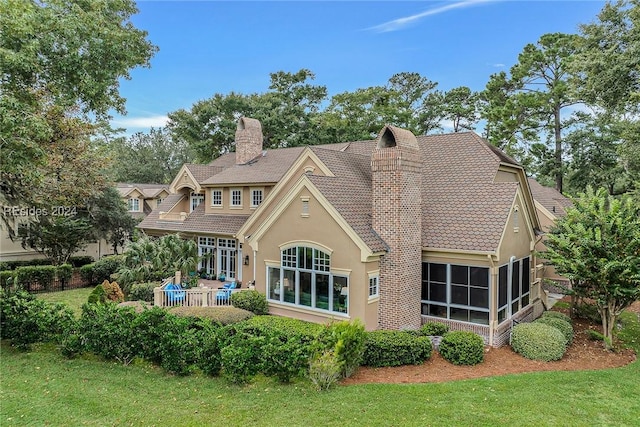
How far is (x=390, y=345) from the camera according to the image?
10867mm

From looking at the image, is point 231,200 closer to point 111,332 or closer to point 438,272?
point 111,332

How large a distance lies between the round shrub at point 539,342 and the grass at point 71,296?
18.2 meters

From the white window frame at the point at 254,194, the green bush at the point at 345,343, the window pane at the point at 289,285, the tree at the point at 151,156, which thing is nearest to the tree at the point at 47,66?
the white window frame at the point at 254,194

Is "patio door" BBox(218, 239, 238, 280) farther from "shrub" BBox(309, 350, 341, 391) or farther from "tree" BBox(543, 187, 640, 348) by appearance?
"tree" BBox(543, 187, 640, 348)

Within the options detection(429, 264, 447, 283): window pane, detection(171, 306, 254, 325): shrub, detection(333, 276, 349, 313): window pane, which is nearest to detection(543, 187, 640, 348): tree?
detection(429, 264, 447, 283): window pane

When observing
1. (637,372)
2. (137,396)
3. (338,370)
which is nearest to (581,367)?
(637,372)

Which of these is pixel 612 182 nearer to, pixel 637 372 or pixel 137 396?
pixel 637 372

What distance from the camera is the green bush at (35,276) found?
2108 cm

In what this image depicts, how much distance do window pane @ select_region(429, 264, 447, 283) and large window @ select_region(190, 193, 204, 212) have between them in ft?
55.0

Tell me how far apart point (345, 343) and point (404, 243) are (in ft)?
15.1

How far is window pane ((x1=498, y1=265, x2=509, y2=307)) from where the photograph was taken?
12867 millimetres

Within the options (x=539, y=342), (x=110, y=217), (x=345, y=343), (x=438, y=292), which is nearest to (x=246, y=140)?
(x=110, y=217)

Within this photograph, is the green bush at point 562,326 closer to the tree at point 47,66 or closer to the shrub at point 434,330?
the shrub at point 434,330

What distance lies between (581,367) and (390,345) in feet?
18.3
